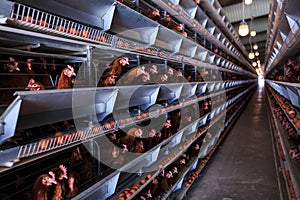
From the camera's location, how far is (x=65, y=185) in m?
1.15

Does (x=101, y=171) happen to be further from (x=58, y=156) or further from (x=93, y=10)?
(x=93, y=10)

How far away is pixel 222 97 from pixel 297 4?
2.97 m

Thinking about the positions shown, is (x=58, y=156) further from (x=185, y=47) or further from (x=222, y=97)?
(x=222, y=97)

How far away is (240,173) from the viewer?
3355 millimetres

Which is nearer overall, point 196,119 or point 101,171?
point 101,171

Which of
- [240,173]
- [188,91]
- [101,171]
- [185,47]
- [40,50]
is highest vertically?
[185,47]

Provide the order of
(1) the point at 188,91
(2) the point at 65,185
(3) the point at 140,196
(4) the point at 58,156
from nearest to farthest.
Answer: (2) the point at 65,185 → (4) the point at 58,156 → (3) the point at 140,196 → (1) the point at 188,91

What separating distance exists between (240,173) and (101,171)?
256 cm

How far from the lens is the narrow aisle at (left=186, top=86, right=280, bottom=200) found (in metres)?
2.76

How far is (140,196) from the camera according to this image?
6.18ft

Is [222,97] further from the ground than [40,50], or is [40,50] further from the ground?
[40,50]

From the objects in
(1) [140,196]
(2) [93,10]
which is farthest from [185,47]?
(1) [140,196]

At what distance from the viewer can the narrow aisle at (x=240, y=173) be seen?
2758 millimetres

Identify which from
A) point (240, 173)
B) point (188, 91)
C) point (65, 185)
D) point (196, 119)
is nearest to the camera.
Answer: point (65, 185)
